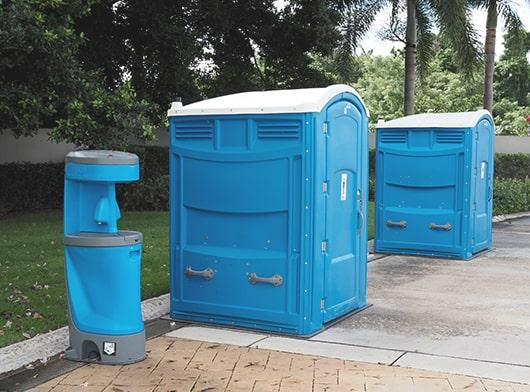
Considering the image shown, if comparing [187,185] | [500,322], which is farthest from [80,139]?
[500,322]

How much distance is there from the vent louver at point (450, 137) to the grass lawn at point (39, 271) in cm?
262

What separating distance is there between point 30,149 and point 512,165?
591 inches

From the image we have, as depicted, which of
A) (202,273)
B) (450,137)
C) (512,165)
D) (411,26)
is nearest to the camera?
(202,273)

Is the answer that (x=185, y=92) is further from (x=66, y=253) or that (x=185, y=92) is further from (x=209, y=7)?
(x=66, y=253)

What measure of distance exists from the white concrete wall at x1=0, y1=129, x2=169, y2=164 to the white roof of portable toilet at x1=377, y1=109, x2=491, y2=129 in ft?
28.0

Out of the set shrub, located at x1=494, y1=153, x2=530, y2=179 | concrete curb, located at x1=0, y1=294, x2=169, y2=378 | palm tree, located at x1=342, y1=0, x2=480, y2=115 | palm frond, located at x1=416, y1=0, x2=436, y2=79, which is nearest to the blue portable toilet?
concrete curb, located at x1=0, y1=294, x2=169, y2=378

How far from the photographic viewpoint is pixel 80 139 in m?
9.65

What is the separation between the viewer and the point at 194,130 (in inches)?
251

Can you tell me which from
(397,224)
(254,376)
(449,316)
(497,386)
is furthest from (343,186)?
(397,224)

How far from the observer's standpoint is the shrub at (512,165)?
23.2 m

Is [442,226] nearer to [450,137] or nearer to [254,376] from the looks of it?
[450,137]

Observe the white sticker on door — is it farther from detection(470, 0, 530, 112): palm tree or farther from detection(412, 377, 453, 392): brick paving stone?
detection(470, 0, 530, 112): palm tree

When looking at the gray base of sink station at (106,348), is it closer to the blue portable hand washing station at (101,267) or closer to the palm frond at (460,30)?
the blue portable hand washing station at (101,267)

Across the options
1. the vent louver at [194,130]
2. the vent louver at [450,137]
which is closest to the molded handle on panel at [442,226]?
the vent louver at [450,137]
